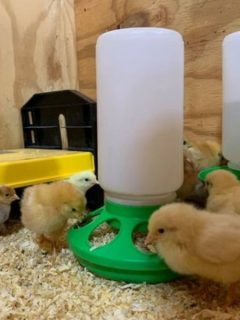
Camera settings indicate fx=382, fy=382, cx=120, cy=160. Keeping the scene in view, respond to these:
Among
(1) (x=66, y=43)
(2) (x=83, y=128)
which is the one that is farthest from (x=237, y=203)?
(1) (x=66, y=43)

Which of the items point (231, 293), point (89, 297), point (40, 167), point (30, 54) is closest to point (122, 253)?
point (89, 297)

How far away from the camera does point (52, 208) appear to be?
104 centimetres

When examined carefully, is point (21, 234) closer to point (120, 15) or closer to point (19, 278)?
point (19, 278)

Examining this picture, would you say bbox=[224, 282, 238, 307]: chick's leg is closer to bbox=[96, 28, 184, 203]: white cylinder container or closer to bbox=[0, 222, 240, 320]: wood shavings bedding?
bbox=[0, 222, 240, 320]: wood shavings bedding

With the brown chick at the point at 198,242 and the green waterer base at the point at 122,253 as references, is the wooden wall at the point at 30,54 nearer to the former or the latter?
the green waterer base at the point at 122,253

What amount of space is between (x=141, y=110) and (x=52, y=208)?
0.36 meters

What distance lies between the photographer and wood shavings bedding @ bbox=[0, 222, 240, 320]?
2.49ft

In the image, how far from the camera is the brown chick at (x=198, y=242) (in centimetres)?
73

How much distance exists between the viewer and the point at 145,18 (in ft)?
5.34

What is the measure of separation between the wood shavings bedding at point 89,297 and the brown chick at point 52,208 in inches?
4.0

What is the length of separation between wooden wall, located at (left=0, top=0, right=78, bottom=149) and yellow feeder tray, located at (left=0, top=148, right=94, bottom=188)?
40cm

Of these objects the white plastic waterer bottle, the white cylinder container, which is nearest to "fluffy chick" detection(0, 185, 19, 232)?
the white cylinder container

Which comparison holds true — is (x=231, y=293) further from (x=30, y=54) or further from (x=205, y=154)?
(x=30, y=54)

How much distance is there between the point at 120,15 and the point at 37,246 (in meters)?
1.12
